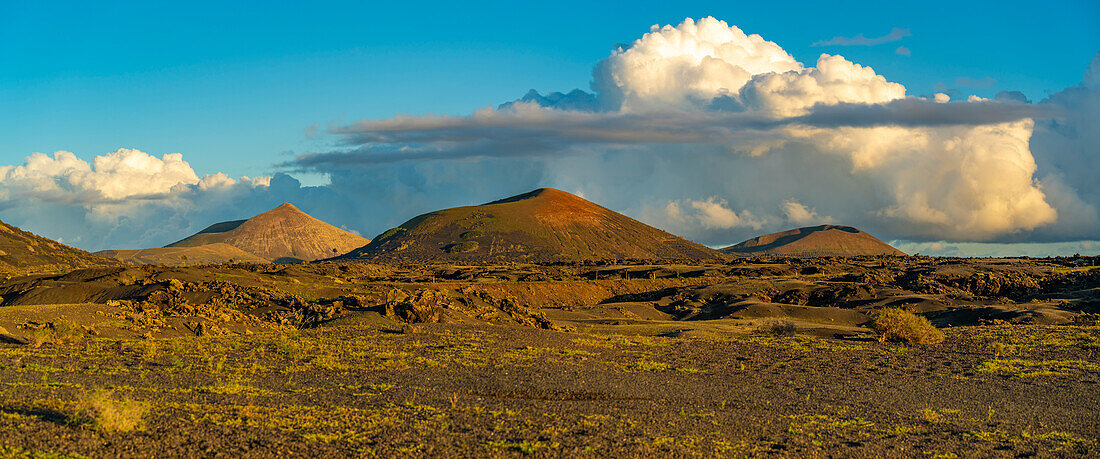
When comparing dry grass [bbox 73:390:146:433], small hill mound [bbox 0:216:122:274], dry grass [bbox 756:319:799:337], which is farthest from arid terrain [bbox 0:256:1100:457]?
small hill mound [bbox 0:216:122:274]

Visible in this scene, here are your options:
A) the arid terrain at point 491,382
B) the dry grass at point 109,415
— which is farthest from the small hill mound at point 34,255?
the dry grass at point 109,415

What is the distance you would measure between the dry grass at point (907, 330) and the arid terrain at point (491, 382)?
0.62 metres

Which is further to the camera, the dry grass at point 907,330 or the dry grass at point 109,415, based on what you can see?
the dry grass at point 907,330

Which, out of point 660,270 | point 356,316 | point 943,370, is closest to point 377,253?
point 660,270

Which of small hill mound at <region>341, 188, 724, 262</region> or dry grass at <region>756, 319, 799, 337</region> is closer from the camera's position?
dry grass at <region>756, 319, 799, 337</region>

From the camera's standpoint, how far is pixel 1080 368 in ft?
79.3

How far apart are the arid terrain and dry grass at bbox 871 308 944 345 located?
0.62m

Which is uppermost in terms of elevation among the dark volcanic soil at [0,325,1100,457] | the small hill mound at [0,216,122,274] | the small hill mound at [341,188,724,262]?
the small hill mound at [341,188,724,262]

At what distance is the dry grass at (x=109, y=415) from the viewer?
1216 cm

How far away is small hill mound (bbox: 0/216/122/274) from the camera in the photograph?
73875 mm

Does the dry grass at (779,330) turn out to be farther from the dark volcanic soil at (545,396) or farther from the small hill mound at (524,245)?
the small hill mound at (524,245)

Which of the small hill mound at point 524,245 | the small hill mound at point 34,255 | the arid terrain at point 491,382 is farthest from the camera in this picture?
the small hill mound at point 524,245

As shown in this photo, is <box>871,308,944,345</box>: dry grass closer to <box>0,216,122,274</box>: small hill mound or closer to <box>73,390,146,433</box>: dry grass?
<box>73,390,146,433</box>: dry grass

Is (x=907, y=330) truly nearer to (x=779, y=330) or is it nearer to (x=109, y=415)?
(x=779, y=330)
